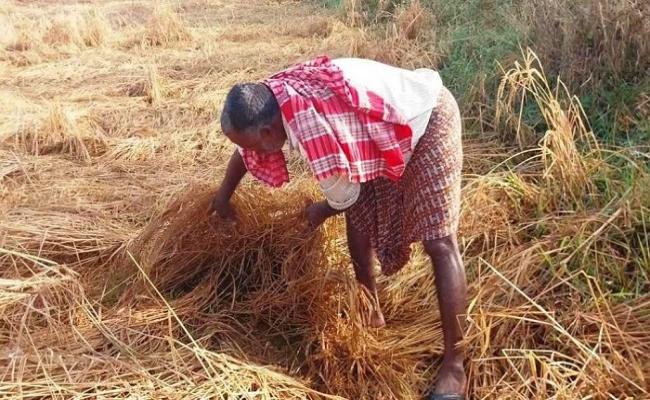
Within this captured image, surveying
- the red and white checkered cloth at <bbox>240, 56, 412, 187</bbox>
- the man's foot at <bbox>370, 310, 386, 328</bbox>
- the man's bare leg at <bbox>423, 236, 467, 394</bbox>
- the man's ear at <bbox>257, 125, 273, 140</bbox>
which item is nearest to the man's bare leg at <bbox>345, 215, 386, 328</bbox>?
the man's foot at <bbox>370, 310, 386, 328</bbox>

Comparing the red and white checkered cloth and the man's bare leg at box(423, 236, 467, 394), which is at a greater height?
the red and white checkered cloth

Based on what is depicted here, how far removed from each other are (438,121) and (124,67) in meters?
4.76

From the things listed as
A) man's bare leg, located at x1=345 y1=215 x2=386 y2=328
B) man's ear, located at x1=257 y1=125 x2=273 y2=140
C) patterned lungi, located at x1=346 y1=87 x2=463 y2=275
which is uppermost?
man's ear, located at x1=257 y1=125 x2=273 y2=140

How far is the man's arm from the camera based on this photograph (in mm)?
2067

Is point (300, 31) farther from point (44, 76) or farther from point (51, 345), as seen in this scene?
point (51, 345)

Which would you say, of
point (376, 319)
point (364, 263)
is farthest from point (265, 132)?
point (376, 319)

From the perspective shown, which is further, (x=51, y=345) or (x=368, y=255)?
(x=368, y=255)

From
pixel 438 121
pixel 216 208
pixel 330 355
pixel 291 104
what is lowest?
pixel 330 355

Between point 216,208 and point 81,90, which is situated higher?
point 216,208

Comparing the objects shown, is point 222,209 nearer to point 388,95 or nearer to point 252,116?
point 252,116

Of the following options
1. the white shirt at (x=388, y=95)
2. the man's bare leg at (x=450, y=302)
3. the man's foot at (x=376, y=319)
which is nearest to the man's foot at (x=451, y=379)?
the man's bare leg at (x=450, y=302)

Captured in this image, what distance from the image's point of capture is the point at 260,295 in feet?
7.54

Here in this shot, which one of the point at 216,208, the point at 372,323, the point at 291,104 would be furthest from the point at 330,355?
the point at 291,104

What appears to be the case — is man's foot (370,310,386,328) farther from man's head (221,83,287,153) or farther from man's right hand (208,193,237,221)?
man's head (221,83,287,153)
